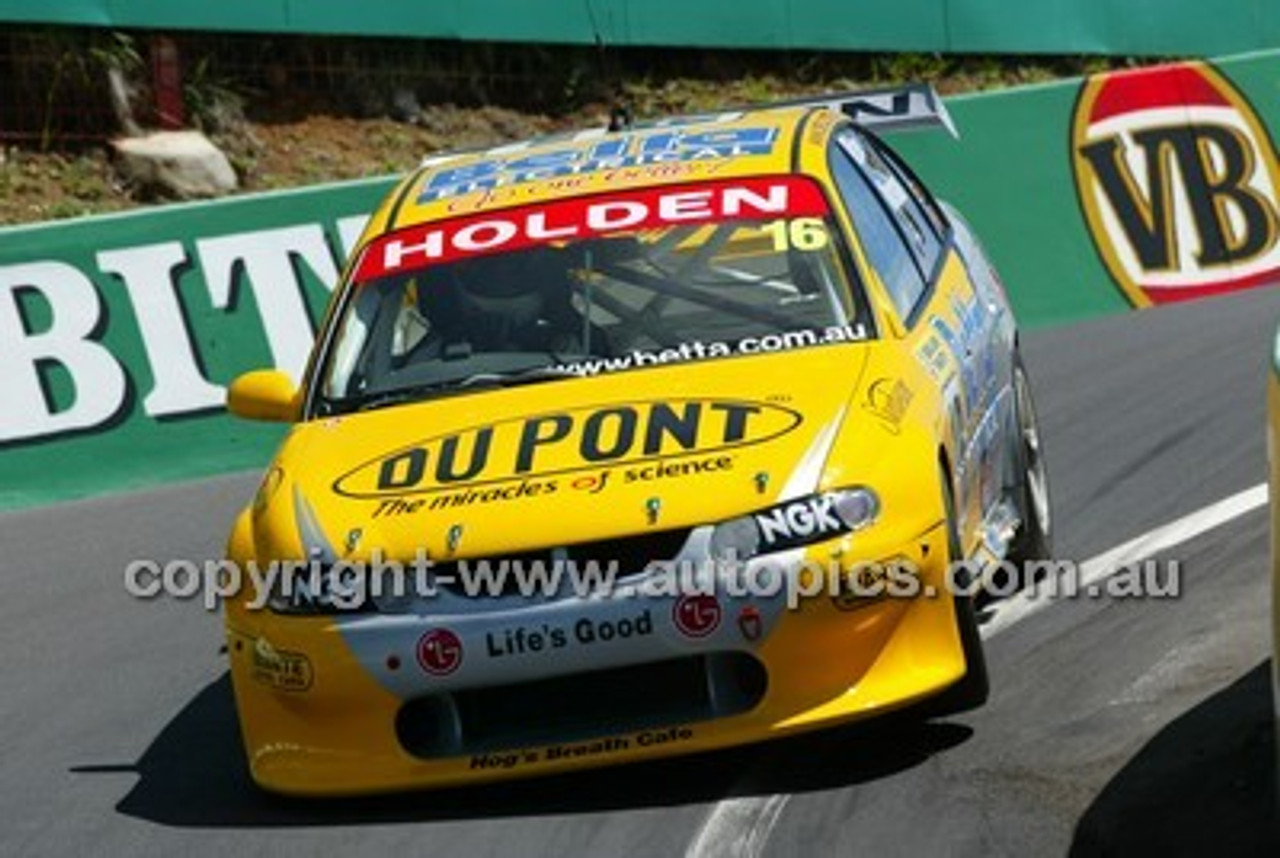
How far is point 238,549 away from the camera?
8.05m

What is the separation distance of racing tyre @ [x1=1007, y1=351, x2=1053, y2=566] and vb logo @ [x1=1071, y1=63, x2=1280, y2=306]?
523 centimetres

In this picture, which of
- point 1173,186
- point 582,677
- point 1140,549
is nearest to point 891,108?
point 1140,549

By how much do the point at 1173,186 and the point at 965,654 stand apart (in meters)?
8.17

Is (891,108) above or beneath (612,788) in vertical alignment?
above

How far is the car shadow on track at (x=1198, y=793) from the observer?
21.6 ft

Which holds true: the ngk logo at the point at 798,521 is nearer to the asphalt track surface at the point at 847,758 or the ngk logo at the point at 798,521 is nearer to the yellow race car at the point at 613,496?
the yellow race car at the point at 613,496

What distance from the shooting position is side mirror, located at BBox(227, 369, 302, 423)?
8.90 meters

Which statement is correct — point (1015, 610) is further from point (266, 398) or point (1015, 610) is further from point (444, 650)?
point (444, 650)

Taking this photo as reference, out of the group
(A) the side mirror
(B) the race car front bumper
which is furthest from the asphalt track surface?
(A) the side mirror

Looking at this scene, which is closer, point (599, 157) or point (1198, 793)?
point (1198, 793)

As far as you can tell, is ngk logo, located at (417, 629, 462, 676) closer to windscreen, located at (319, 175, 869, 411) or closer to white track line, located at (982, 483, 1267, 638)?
windscreen, located at (319, 175, 869, 411)

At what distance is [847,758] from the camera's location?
7.83 m

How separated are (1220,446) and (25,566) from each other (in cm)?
453

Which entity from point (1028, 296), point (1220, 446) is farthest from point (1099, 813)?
point (1028, 296)
